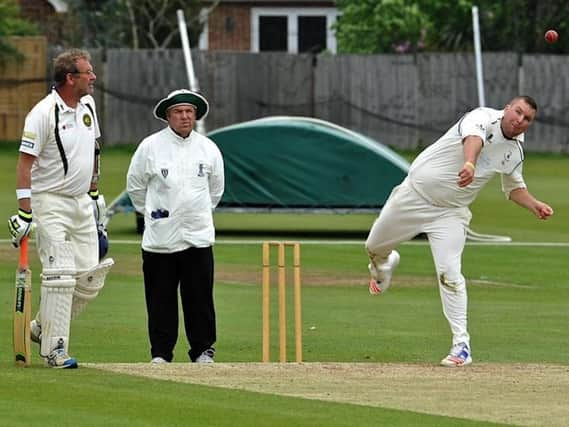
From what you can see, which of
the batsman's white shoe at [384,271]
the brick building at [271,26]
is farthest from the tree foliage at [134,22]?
the batsman's white shoe at [384,271]

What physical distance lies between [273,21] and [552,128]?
15269mm

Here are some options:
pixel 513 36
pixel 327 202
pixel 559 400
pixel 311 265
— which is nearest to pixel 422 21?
pixel 513 36

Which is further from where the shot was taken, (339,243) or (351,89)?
(351,89)

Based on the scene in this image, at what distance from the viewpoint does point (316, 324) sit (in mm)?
Result: 15320

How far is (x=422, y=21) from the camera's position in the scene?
45688mm

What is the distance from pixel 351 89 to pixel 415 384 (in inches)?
1267

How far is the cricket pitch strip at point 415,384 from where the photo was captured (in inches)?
373

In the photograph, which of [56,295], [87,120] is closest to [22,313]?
[56,295]

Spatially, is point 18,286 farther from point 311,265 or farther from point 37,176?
point 311,265

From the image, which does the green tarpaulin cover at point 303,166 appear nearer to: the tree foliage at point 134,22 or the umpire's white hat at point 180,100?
the umpire's white hat at point 180,100

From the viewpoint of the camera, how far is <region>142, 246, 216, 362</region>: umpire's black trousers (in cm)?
1212

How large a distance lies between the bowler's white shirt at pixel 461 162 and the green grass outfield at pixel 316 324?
1334mm

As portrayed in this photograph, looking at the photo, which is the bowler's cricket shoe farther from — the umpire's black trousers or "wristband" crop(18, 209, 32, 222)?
the umpire's black trousers

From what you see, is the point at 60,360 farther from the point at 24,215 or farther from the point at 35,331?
the point at 24,215
